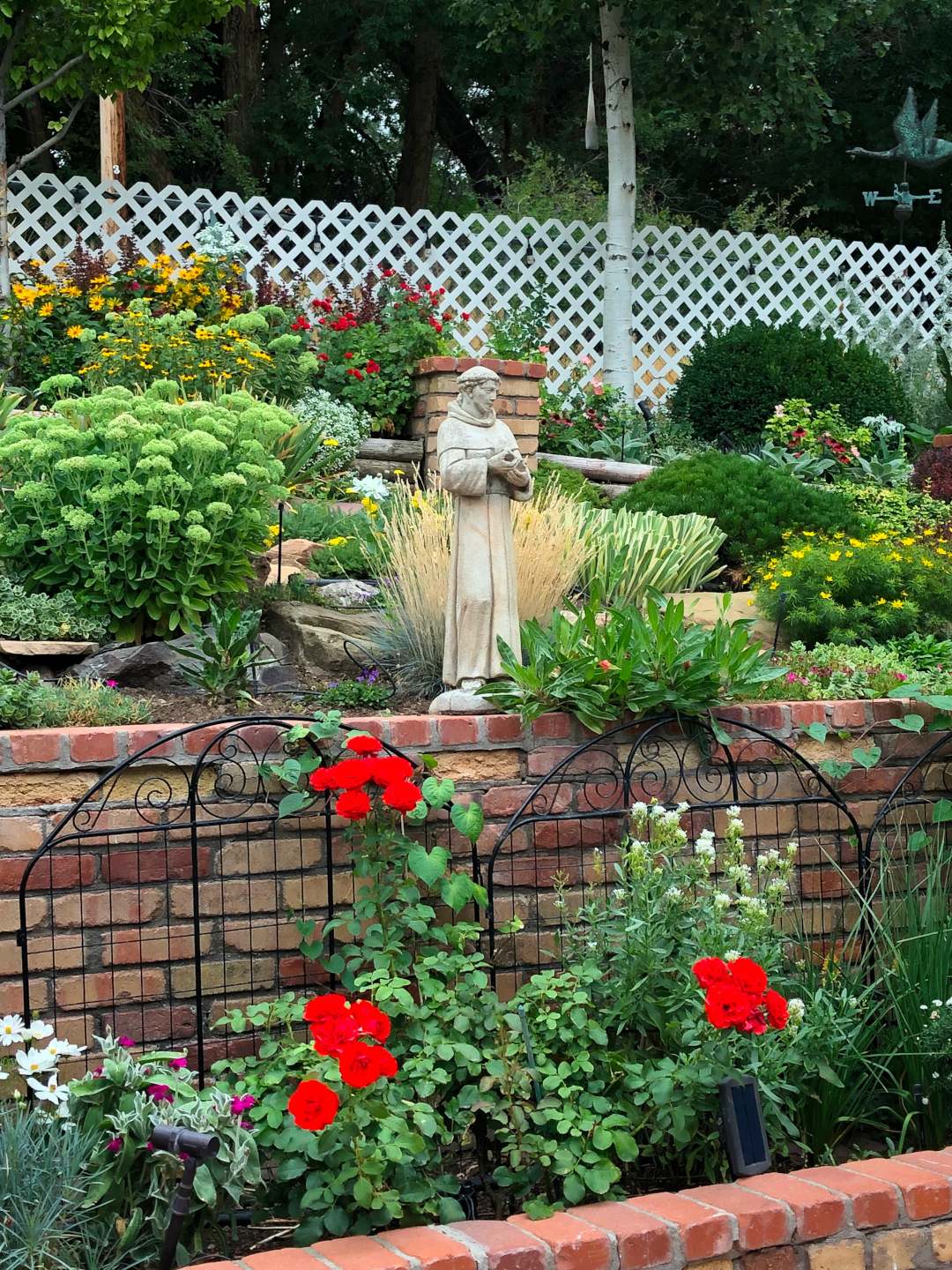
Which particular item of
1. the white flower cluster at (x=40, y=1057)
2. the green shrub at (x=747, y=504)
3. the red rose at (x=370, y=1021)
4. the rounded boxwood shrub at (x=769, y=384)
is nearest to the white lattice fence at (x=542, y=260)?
the rounded boxwood shrub at (x=769, y=384)

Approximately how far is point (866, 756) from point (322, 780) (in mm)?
1673

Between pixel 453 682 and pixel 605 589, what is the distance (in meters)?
1.38

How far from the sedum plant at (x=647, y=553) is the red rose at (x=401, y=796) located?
1934 mm

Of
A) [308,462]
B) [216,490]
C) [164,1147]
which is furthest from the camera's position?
[308,462]

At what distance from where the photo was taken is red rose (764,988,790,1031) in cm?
264

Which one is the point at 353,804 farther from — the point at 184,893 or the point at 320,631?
the point at 320,631

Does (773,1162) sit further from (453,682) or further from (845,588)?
(845,588)

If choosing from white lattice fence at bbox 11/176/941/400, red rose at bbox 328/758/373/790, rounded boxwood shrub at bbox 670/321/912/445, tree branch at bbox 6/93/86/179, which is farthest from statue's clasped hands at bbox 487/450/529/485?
white lattice fence at bbox 11/176/941/400

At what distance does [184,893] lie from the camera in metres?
3.26

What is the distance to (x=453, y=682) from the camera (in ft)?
12.0


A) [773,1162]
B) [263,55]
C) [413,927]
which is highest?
[263,55]

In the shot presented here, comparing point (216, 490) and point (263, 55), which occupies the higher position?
point (263, 55)

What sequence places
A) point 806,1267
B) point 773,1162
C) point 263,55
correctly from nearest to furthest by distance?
point 806,1267 → point 773,1162 → point 263,55

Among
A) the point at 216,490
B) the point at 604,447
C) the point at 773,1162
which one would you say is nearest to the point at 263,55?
the point at 604,447
